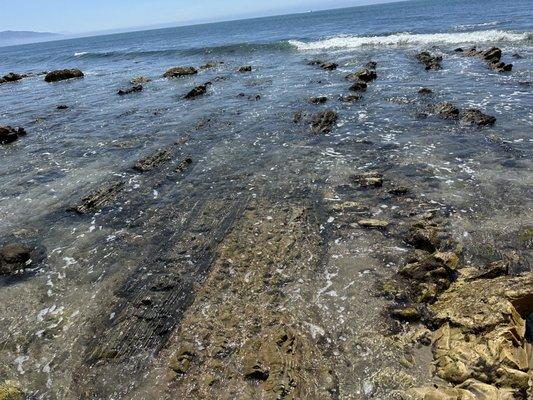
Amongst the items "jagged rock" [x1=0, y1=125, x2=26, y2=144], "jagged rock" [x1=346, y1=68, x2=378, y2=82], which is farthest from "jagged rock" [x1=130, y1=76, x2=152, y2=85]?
"jagged rock" [x1=346, y1=68, x2=378, y2=82]

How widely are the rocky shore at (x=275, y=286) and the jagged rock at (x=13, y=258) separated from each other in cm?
4

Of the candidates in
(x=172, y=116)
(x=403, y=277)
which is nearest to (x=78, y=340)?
(x=403, y=277)

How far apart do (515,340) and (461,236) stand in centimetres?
366

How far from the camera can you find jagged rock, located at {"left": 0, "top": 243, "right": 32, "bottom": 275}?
9766 millimetres

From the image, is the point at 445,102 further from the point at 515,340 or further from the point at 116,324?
the point at 116,324

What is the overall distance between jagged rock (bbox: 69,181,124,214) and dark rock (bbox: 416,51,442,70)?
25.1m

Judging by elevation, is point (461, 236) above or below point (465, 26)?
below

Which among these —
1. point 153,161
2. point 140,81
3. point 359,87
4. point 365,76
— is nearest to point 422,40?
point 365,76

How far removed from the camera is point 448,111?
59.2ft

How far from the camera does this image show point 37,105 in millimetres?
29797

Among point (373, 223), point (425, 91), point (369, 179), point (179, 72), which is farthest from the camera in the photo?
point (179, 72)

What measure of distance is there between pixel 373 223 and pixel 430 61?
25.5 metres

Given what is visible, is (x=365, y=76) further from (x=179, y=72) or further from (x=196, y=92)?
(x=179, y=72)

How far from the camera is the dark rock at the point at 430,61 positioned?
28.6 m
